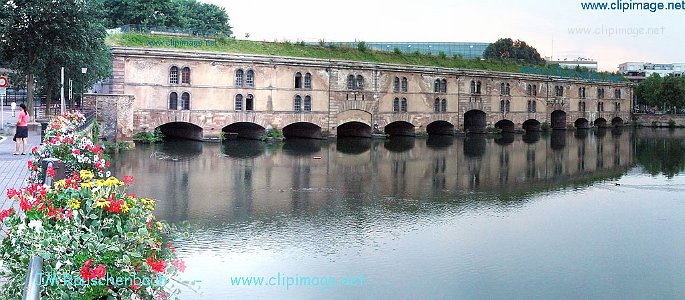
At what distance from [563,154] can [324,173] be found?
59.9 feet

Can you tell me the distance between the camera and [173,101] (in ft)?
131

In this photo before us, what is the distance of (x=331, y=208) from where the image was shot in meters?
20.2

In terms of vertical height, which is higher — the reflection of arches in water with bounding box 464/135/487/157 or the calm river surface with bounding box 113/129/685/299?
the reflection of arches in water with bounding box 464/135/487/157

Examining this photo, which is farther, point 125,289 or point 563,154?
point 563,154

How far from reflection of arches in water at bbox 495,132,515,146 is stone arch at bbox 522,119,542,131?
18.2 feet

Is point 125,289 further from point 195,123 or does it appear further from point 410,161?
point 195,123

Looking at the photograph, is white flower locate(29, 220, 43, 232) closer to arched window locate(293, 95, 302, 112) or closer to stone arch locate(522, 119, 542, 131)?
arched window locate(293, 95, 302, 112)

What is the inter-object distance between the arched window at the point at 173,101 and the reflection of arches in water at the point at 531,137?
23.8 metres

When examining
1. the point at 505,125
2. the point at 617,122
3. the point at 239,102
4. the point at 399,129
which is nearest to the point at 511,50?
the point at 617,122

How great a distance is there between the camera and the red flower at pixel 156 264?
5.89 meters

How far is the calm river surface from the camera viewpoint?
42.3 ft

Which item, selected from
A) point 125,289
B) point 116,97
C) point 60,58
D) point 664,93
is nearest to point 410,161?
point 116,97

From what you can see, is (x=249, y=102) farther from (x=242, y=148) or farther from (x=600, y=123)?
(x=600, y=123)

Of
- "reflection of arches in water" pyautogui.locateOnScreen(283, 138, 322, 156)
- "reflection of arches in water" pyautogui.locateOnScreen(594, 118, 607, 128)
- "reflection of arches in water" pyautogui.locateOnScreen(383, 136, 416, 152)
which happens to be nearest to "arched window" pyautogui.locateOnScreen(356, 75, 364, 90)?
"reflection of arches in water" pyautogui.locateOnScreen(383, 136, 416, 152)
